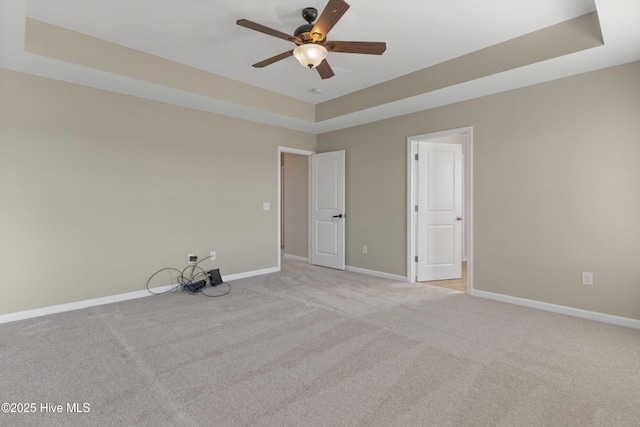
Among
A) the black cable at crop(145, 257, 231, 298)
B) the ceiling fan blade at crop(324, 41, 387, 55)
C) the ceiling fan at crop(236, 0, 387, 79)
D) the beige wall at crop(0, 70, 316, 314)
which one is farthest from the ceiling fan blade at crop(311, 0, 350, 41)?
the black cable at crop(145, 257, 231, 298)

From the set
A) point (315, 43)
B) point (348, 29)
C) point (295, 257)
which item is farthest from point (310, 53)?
point (295, 257)

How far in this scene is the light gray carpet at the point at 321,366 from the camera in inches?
66.2

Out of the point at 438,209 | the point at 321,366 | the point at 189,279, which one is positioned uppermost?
the point at 438,209

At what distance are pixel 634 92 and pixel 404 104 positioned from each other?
2.19m

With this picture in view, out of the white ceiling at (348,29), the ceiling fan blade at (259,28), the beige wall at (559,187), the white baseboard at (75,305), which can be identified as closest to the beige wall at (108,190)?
the white baseboard at (75,305)

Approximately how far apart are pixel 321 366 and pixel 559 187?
3034mm

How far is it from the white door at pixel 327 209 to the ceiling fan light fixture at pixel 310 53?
9.00 ft

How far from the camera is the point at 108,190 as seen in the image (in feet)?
11.6

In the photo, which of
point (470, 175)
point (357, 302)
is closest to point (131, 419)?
point (357, 302)

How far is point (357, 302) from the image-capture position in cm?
356

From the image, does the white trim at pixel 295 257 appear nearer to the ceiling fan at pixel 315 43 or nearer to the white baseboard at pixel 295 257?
the white baseboard at pixel 295 257

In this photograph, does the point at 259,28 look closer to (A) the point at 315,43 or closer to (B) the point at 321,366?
(A) the point at 315,43

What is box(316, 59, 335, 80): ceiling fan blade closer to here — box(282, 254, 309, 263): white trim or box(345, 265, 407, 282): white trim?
box(345, 265, 407, 282): white trim

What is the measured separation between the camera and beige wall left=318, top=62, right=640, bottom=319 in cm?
288
